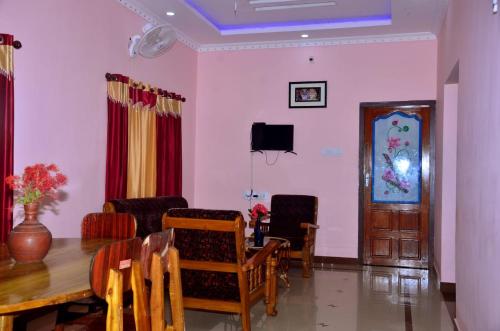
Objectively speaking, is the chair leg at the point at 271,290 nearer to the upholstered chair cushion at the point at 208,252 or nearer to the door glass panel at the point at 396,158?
the upholstered chair cushion at the point at 208,252

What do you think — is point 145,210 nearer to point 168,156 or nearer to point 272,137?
point 168,156

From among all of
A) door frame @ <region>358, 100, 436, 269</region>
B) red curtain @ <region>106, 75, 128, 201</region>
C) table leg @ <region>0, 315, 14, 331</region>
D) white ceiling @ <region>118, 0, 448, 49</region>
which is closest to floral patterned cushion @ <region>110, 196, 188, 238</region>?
red curtain @ <region>106, 75, 128, 201</region>

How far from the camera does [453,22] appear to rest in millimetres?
4516

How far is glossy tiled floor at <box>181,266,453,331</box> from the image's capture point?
3.99 meters

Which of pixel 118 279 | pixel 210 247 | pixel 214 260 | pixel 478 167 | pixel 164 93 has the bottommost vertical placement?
pixel 214 260

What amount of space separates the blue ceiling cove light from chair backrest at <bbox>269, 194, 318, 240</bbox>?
2.20 m

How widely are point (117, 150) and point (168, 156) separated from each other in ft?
4.00

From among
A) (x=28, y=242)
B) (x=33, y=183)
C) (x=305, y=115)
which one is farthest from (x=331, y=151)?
(x=28, y=242)

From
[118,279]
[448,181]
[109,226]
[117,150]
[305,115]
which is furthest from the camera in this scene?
[305,115]

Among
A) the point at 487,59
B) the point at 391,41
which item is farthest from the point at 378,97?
the point at 487,59

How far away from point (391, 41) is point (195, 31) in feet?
8.55

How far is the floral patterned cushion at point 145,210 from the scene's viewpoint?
14.6 ft

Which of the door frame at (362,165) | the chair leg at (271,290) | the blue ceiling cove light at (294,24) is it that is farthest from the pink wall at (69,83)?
the door frame at (362,165)

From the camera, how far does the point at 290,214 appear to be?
6.12m
